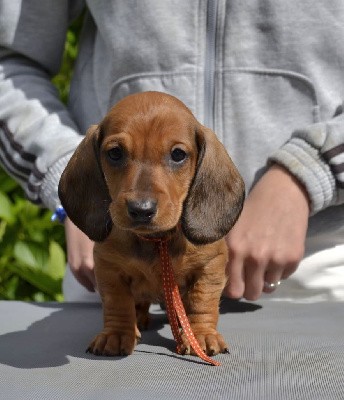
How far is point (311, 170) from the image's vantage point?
2.33m

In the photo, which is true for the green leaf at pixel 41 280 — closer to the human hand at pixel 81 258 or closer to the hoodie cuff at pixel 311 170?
the human hand at pixel 81 258

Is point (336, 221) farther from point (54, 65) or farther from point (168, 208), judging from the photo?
point (54, 65)

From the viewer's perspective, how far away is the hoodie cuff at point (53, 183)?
259 centimetres

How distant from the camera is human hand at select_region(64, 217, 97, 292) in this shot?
2.51 metres

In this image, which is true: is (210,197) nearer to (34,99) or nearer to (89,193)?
(89,193)

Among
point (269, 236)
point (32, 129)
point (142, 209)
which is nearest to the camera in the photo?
point (142, 209)

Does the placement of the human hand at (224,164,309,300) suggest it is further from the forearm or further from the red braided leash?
the forearm

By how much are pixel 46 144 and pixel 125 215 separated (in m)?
1.03

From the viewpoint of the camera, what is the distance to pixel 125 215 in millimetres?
1697

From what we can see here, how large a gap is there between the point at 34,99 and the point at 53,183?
0.38 metres

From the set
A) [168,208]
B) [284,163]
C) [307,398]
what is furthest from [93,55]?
[307,398]

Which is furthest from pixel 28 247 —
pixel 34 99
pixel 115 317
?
pixel 115 317

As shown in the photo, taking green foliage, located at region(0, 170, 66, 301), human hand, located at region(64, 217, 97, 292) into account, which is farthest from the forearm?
green foliage, located at region(0, 170, 66, 301)

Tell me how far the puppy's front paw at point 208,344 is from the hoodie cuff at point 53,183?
89 centimetres
